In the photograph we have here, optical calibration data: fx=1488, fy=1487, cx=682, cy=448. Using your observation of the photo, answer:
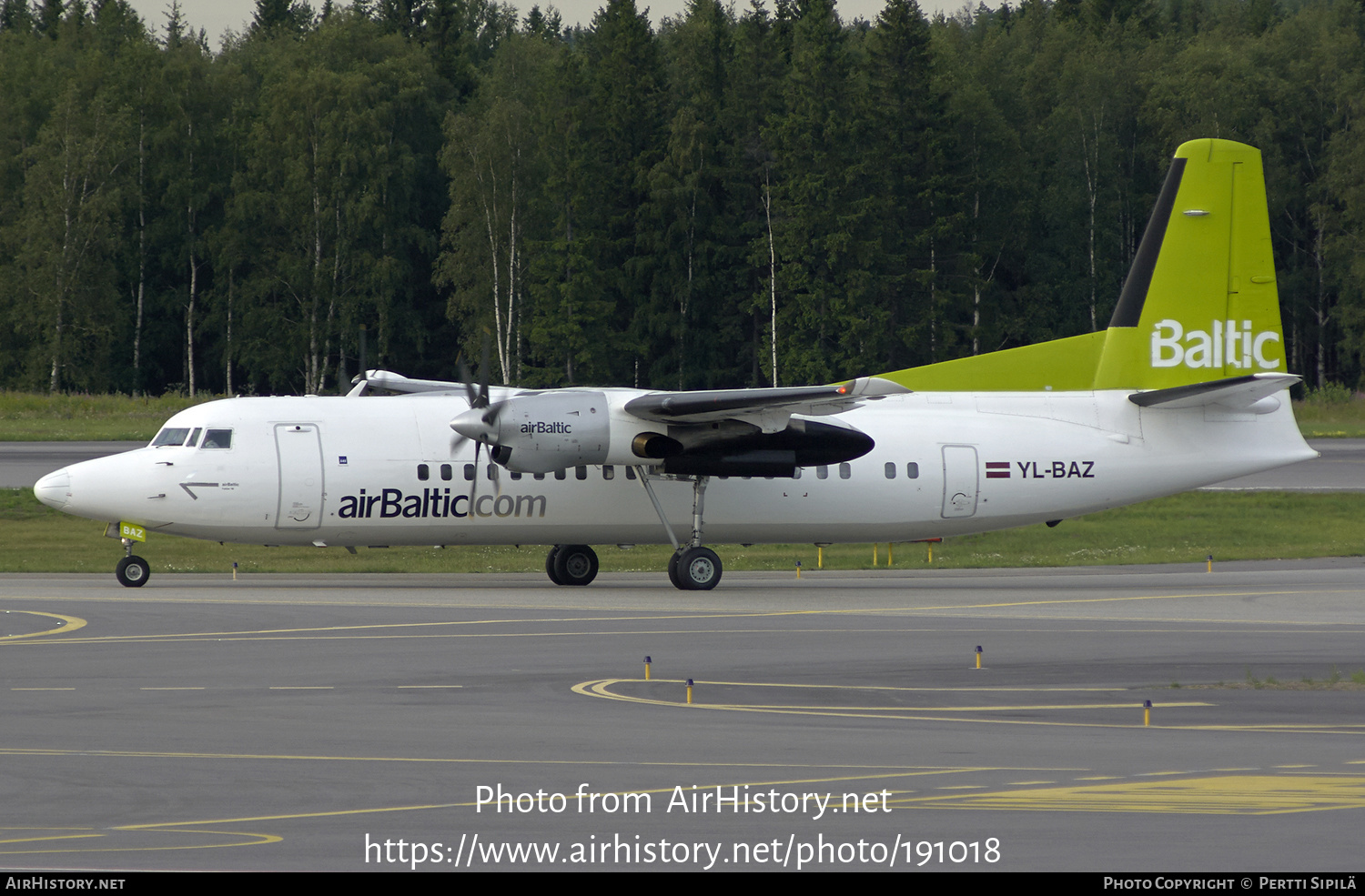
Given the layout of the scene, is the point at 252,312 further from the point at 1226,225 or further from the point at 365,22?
the point at 1226,225

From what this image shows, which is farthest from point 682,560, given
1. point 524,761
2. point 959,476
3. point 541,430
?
point 524,761

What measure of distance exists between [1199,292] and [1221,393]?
7.53 feet

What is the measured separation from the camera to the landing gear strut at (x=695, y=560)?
2372 centimetres

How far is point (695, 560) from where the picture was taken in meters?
23.7

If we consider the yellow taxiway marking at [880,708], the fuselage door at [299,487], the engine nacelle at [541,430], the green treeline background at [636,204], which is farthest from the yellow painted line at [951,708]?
the green treeline background at [636,204]

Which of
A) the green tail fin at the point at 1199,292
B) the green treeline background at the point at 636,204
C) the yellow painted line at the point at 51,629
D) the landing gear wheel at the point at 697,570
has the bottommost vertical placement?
the yellow painted line at the point at 51,629

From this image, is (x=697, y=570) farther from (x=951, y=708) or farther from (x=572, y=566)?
(x=951, y=708)

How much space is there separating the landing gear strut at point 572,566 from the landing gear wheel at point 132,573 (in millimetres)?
6427

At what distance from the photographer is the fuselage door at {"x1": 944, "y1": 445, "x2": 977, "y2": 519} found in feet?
81.7

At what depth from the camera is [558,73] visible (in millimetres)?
71188

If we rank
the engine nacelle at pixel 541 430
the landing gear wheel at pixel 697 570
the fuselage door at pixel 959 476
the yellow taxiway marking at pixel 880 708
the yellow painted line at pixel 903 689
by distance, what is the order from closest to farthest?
the yellow taxiway marking at pixel 880 708 → the yellow painted line at pixel 903 689 → the engine nacelle at pixel 541 430 → the landing gear wheel at pixel 697 570 → the fuselage door at pixel 959 476

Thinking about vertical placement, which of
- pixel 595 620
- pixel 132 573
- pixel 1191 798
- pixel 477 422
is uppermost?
pixel 477 422

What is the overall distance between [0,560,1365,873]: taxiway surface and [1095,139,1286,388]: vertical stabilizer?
17.7 feet

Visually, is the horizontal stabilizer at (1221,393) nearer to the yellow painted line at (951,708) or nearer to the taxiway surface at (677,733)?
the taxiway surface at (677,733)
